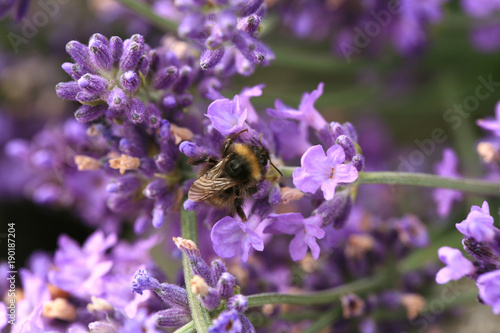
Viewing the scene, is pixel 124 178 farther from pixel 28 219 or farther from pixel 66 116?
pixel 28 219

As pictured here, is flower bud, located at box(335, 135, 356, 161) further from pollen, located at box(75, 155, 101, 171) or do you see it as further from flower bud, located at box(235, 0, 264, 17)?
pollen, located at box(75, 155, 101, 171)

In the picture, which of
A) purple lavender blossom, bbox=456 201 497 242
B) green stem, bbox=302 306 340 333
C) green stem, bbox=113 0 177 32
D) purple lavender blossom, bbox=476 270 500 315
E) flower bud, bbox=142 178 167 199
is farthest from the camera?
green stem, bbox=113 0 177 32

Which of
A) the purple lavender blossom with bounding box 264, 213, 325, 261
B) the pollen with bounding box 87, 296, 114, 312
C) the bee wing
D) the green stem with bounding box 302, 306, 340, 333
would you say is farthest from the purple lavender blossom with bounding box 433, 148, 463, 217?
the pollen with bounding box 87, 296, 114, 312

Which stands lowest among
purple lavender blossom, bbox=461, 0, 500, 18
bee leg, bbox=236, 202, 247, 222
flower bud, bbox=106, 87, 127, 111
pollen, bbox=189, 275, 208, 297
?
pollen, bbox=189, 275, 208, 297

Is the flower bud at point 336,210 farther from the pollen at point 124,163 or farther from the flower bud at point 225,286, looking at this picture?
the pollen at point 124,163

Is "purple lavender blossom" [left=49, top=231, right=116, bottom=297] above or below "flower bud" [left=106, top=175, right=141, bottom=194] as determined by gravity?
below

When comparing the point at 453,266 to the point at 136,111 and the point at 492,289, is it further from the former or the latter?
the point at 136,111
